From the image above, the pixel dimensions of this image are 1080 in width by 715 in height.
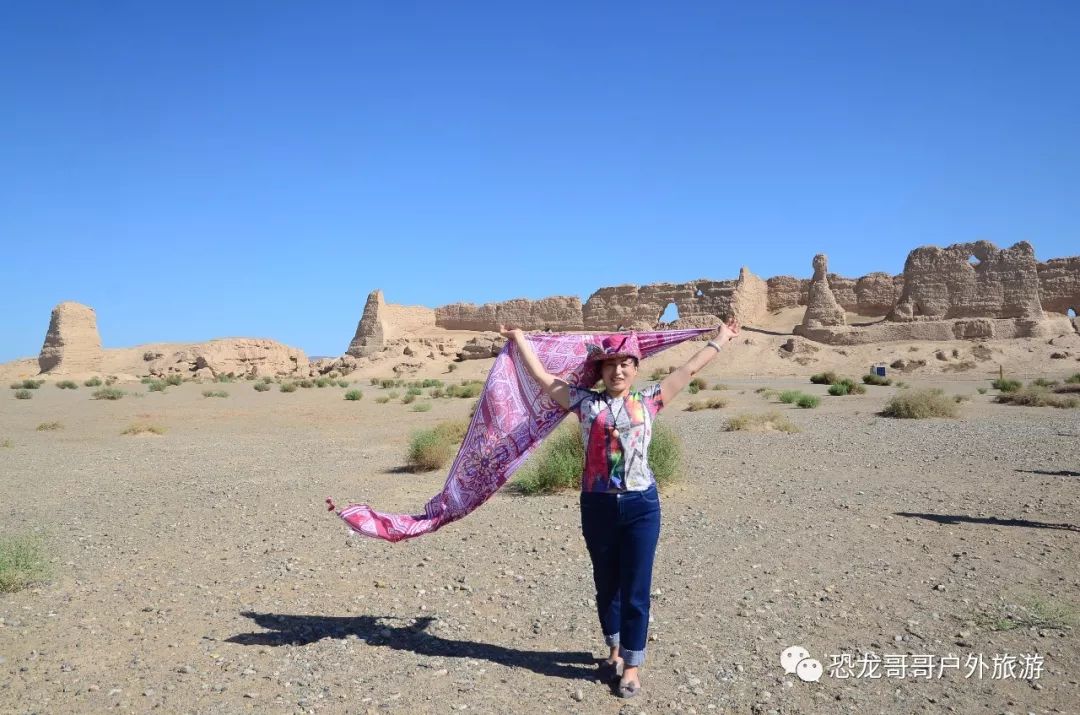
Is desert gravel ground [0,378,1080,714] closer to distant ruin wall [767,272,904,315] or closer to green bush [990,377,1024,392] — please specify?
green bush [990,377,1024,392]

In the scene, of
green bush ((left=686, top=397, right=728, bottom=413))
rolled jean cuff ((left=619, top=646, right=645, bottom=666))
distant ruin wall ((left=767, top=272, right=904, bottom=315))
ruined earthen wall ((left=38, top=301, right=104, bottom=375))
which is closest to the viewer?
rolled jean cuff ((left=619, top=646, right=645, bottom=666))

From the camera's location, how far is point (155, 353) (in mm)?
55812

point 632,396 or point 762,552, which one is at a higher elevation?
point 632,396

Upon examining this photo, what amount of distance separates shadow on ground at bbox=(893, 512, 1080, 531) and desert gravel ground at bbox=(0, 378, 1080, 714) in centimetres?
5

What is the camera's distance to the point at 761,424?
1572 cm

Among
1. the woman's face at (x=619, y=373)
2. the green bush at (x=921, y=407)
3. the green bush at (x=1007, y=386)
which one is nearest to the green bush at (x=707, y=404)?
the green bush at (x=921, y=407)

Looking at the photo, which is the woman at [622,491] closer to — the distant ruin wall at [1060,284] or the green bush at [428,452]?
the green bush at [428,452]

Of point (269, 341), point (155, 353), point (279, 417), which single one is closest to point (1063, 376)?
point (279, 417)

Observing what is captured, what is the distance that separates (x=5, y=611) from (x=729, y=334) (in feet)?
16.4

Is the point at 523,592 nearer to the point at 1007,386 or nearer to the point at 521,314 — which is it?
the point at 1007,386

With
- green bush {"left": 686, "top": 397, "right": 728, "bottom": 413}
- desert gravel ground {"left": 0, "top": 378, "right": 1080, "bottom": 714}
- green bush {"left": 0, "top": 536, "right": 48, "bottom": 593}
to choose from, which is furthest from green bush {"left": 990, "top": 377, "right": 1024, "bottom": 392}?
green bush {"left": 0, "top": 536, "right": 48, "bottom": 593}

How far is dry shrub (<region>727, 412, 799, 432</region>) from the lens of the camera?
50.2 feet

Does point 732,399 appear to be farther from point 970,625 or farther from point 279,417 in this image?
point 970,625

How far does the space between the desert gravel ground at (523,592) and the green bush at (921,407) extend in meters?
5.69
